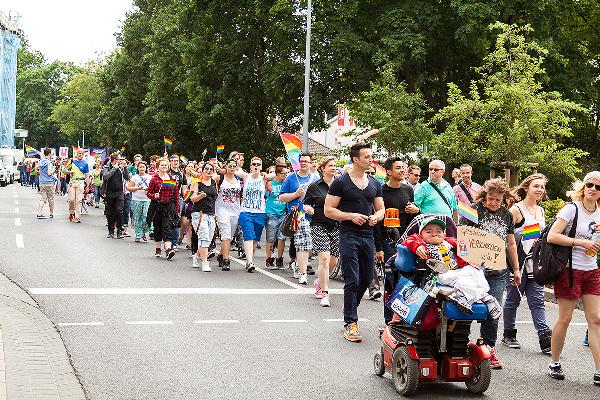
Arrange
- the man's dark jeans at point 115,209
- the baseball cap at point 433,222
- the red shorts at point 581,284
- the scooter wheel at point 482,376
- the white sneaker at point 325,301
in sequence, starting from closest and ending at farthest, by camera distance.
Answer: the scooter wheel at point 482,376, the baseball cap at point 433,222, the red shorts at point 581,284, the white sneaker at point 325,301, the man's dark jeans at point 115,209

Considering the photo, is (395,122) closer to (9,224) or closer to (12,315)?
(9,224)

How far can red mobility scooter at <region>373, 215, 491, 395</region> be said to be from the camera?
269 inches

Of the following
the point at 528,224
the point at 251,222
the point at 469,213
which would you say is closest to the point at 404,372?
the point at 469,213

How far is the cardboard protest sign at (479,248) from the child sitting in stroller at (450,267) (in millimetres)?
87

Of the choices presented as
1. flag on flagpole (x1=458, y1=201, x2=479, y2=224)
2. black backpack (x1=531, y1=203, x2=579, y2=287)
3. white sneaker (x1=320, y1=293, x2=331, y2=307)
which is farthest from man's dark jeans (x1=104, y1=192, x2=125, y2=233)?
black backpack (x1=531, y1=203, x2=579, y2=287)

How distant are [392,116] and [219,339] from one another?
1920 cm

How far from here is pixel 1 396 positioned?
6.03 m

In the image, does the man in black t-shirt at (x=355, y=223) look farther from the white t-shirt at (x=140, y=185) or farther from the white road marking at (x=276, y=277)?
the white t-shirt at (x=140, y=185)

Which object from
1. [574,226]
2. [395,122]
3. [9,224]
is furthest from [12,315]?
[395,122]

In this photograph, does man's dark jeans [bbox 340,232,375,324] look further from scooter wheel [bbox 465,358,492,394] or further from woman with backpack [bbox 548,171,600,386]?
scooter wheel [bbox 465,358,492,394]

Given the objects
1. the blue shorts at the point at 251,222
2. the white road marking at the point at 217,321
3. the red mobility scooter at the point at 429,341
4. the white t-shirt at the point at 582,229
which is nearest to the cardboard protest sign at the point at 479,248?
the red mobility scooter at the point at 429,341

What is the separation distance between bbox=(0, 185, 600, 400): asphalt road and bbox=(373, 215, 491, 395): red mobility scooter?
0.58 ft

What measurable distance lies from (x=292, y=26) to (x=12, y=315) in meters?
24.4

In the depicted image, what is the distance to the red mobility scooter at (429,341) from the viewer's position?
682 cm
